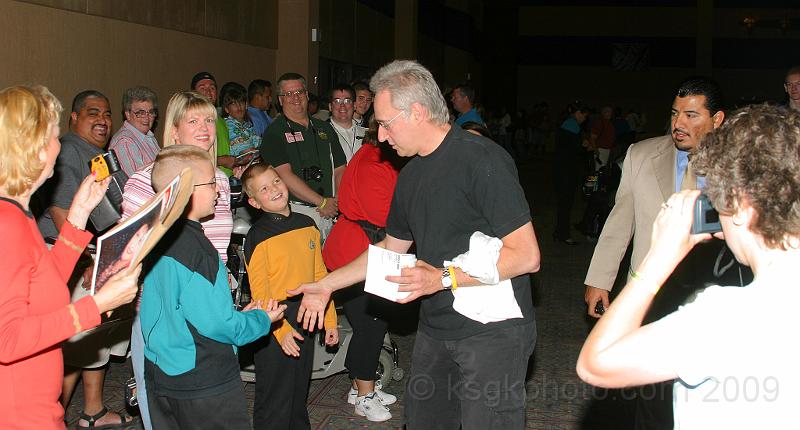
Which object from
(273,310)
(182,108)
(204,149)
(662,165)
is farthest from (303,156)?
(662,165)

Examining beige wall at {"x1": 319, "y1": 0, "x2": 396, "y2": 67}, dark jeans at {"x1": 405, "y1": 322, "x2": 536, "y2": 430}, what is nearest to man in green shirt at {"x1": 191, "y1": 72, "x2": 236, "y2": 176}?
dark jeans at {"x1": 405, "y1": 322, "x2": 536, "y2": 430}

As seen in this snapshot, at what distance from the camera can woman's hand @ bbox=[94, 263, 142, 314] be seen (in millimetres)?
2662

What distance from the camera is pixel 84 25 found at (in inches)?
326

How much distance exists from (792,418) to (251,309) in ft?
8.01

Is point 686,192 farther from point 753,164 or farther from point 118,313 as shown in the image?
point 118,313

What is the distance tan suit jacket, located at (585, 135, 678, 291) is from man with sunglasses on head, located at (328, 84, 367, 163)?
3.38 metres

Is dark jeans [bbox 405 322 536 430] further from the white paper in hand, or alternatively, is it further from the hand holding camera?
the hand holding camera

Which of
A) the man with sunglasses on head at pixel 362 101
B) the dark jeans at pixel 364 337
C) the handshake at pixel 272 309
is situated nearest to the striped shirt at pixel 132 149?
the dark jeans at pixel 364 337

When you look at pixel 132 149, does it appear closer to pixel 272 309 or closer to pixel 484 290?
pixel 272 309

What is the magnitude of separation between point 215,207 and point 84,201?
3.62 ft

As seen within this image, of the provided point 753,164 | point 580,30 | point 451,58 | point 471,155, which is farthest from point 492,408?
point 580,30

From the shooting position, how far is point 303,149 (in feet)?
22.4

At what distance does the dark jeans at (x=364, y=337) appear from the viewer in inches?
210

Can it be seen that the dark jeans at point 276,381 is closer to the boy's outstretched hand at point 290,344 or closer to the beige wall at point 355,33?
the boy's outstretched hand at point 290,344
